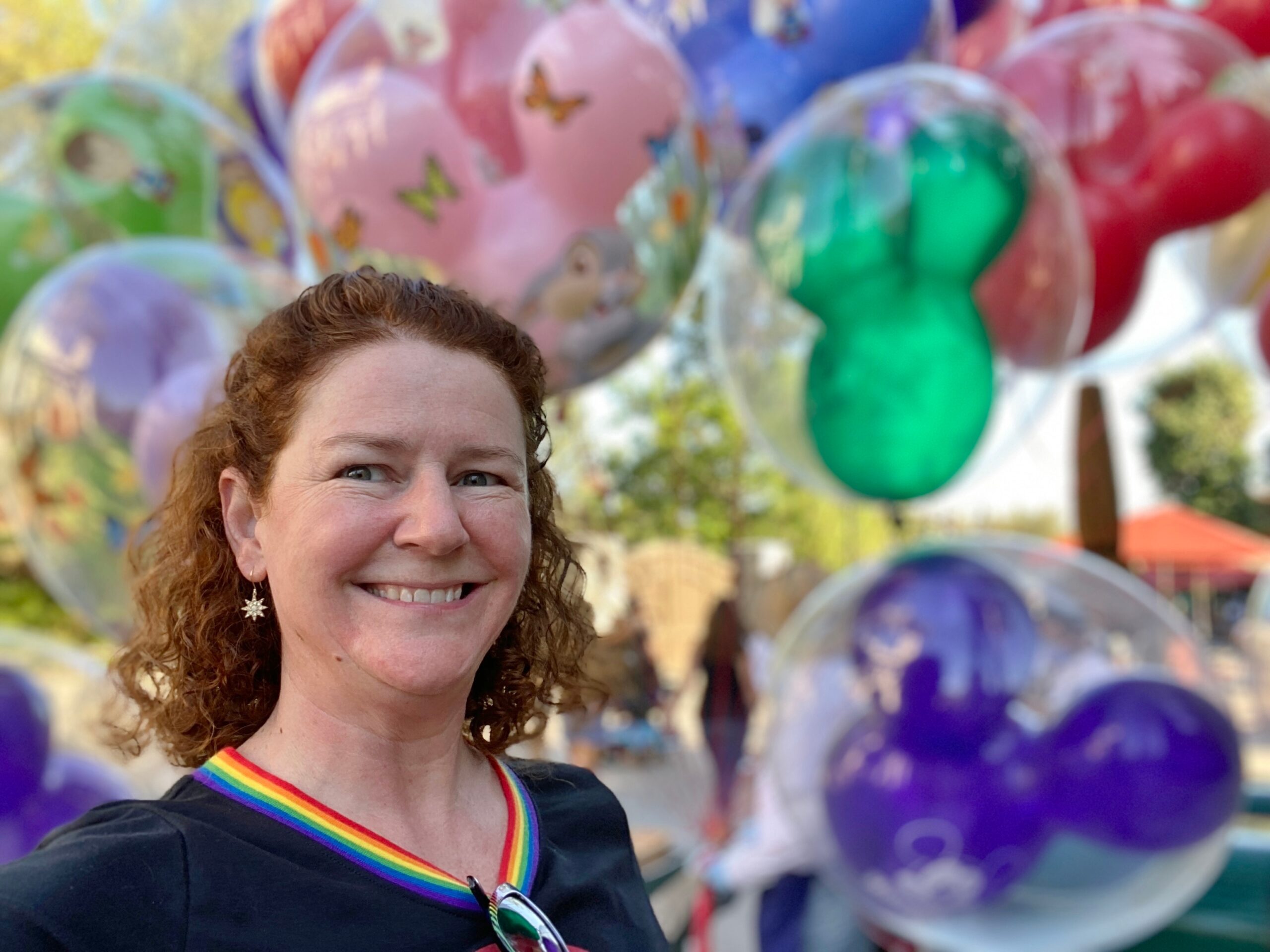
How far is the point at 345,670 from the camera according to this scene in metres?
0.77

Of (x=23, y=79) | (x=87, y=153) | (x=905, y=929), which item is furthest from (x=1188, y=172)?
(x=23, y=79)

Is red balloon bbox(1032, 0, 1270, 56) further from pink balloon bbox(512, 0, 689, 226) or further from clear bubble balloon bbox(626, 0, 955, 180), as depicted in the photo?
pink balloon bbox(512, 0, 689, 226)

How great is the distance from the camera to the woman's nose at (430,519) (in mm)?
743

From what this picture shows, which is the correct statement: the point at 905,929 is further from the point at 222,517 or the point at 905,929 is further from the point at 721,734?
the point at 222,517

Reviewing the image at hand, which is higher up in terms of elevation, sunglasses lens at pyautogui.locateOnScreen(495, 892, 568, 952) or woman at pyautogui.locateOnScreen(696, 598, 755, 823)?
sunglasses lens at pyautogui.locateOnScreen(495, 892, 568, 952)

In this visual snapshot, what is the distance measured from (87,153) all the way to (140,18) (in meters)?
0.52

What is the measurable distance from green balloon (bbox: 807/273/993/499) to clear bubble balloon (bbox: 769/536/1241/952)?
0.32 meters

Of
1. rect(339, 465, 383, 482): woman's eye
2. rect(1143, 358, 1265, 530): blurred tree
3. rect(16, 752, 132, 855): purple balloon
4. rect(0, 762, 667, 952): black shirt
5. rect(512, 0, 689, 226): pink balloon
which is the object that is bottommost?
rect(1143, 358, 1265, 530): blurred tree

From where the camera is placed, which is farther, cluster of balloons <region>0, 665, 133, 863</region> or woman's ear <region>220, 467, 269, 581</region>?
cluster of balloons <region>0, 665, 133, 863</region>

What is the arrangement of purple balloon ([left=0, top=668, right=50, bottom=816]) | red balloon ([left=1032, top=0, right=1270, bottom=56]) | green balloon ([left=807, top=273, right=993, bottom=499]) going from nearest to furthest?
green balloon ([left=807, top=273, right=993, bottom=499]), purple balloon ([left=0, top=668, right=50, bottom=816]), red balloon ([left=1032, top=0, right=1270, bottom=56])

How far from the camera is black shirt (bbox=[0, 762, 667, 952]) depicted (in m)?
0.65

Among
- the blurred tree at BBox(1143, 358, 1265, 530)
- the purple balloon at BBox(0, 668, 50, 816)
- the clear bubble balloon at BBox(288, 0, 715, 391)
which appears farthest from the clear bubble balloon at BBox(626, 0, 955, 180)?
the blurred tree at BBox(1143, 358, 1265, 530)

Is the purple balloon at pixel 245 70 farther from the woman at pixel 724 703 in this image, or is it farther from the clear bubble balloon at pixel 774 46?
the woman at pixel 724 703

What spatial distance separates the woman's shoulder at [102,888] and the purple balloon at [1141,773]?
6.42 feet
